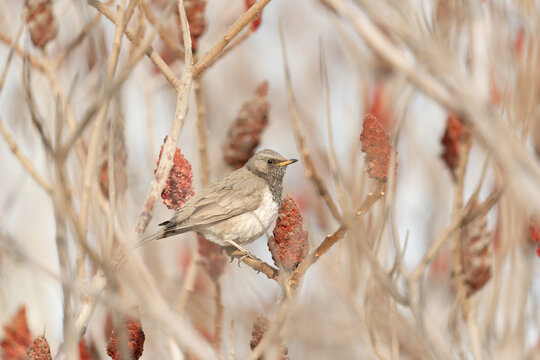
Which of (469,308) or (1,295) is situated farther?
(1,295)

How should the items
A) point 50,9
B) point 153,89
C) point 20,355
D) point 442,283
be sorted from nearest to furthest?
point 20,355 < point 50,9 < point 153,89 < point 442,283

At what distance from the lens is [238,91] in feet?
27.5

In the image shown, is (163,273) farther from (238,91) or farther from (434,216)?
(238,91)

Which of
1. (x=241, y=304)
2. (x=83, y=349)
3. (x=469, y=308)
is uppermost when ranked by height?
(x=241, y=304)

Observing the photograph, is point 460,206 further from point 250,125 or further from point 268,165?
point 268,165

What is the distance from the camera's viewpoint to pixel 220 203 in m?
5.44

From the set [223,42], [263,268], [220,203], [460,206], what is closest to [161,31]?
[223,42]

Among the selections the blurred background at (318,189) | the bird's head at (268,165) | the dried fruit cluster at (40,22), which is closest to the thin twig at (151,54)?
the blurred background at (318,189)

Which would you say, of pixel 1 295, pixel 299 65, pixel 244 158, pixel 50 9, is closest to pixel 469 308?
pixel 244 158

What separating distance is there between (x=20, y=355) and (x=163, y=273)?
2036mm

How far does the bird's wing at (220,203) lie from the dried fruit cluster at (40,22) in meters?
1.49

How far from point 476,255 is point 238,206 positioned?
219cm

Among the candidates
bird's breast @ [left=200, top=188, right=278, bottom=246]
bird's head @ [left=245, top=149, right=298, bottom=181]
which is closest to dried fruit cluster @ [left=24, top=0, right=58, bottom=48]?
bird's breast @ [left=200, top=188, right=278, bottom=246]

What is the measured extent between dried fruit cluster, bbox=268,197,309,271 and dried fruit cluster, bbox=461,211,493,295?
133 centimetres
